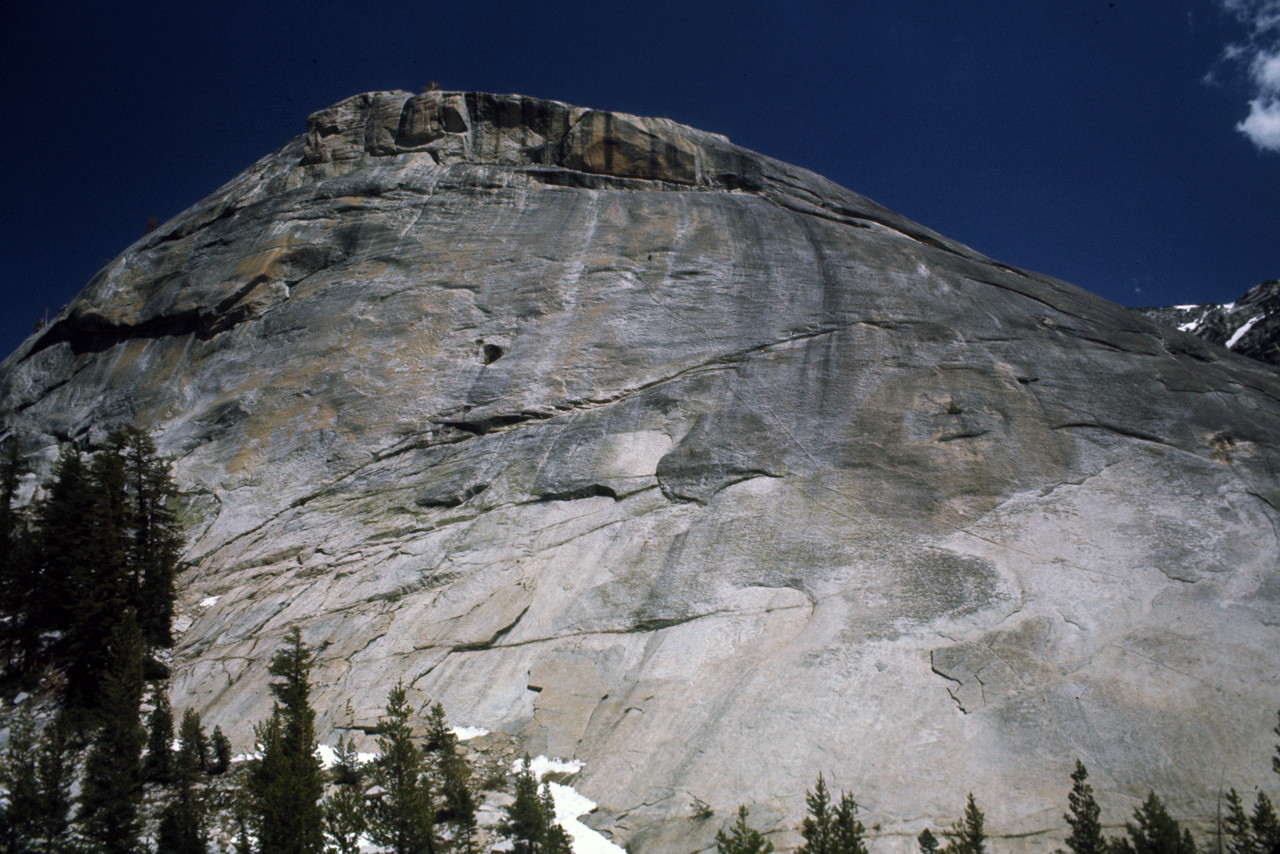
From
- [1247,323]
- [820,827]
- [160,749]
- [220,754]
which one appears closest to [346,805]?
[220,754]

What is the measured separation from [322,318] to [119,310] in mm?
8512

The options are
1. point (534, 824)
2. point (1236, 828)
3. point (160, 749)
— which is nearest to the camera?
point (1236, 828)

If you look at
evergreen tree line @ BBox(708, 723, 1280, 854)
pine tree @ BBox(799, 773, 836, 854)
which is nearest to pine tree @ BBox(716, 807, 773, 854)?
evergreen tree line @ BBox(708, 723, 1280, 854)

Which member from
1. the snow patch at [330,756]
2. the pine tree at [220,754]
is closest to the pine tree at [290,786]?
the snow patch at [330,756]

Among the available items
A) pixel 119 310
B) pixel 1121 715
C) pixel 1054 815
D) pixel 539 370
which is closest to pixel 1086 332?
pixel 1121 715

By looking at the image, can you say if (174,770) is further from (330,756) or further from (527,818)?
(527,818)

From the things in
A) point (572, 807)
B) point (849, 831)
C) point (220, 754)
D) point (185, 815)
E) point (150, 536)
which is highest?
point (150, 536)

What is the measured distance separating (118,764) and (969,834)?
39.1ft

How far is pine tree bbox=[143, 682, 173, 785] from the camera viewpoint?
11141mm

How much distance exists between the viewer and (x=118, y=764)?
10.1 m

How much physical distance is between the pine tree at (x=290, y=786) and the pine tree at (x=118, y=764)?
1.66 metres

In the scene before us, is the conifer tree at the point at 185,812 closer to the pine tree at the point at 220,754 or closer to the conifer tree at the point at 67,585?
the pine tree at the point at 220,754

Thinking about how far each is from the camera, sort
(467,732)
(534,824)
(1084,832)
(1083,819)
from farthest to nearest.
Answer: (467,732), (534,824), (1083,819), (1084,832)

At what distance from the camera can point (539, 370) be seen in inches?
666
